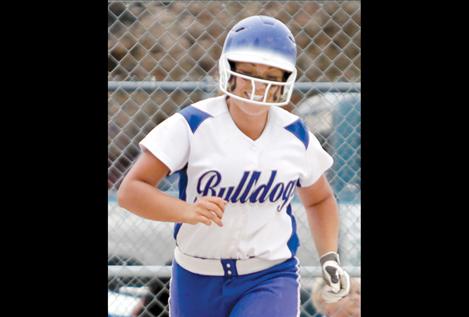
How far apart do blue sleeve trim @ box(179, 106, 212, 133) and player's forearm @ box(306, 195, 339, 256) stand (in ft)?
2.04

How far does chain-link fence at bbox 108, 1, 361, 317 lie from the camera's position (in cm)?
484

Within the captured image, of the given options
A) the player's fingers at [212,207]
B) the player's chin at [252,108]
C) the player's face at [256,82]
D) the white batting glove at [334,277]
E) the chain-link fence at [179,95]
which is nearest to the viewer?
the player's fingers at [212,207]

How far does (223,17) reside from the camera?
16.1ft

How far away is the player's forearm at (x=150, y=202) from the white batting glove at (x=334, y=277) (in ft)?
2.38

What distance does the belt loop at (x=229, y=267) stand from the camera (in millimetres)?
3193

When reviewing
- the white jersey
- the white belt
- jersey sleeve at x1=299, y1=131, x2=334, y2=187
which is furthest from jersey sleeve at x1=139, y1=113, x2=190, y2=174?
jersey sleeve at x1=299, y1=131, x2=334, y2=187

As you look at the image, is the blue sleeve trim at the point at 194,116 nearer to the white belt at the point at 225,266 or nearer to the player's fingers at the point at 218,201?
the player's fingers at the point at 218,201

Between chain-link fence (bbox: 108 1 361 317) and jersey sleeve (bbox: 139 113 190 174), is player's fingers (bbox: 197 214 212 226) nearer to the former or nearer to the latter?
jersey sleeve (bbox: 139 113 190 174)

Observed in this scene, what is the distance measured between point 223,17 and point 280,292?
7.00ft

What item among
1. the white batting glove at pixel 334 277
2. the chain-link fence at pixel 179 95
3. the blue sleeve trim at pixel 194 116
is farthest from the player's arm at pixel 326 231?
the chain-link fence at pixel 179 95

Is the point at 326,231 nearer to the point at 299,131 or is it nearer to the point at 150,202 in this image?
the point at 299,131

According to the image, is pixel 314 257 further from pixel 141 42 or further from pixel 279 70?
pixel 279 70
